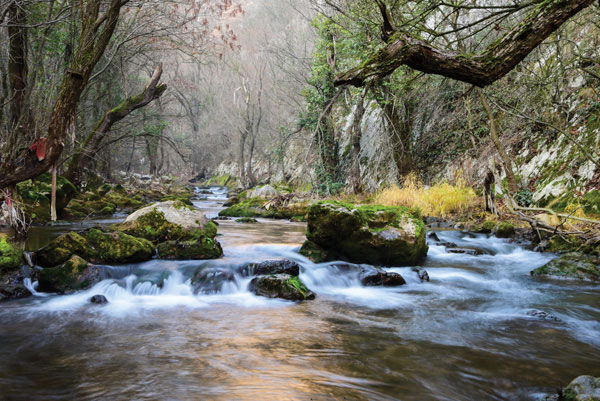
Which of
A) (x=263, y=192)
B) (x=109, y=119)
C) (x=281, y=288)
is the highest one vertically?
(x=109, y=119)

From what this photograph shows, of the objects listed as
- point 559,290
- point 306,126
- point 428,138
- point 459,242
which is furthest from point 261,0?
point 559,290

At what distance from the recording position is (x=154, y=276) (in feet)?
21.0

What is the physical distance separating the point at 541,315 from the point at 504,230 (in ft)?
16.3

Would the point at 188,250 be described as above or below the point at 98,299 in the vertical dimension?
above

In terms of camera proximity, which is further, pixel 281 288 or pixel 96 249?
pixel 96 249

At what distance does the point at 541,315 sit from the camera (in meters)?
4.99

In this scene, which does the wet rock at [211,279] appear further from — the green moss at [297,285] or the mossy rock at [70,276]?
the mossy rock at [70,276]

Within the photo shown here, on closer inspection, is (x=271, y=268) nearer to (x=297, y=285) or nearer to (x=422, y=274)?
(x=297, y=285)

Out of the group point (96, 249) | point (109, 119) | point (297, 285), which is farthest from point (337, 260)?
point (109, 119)

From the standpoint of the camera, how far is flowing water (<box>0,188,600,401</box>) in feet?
10.1

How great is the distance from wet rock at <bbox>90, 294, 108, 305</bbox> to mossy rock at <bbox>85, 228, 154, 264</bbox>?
4.17 feet

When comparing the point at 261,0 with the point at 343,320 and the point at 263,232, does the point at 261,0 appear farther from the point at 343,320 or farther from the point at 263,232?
the point at 343,320

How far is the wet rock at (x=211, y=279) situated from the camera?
20.3 ft

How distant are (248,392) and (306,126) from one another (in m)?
14.8
